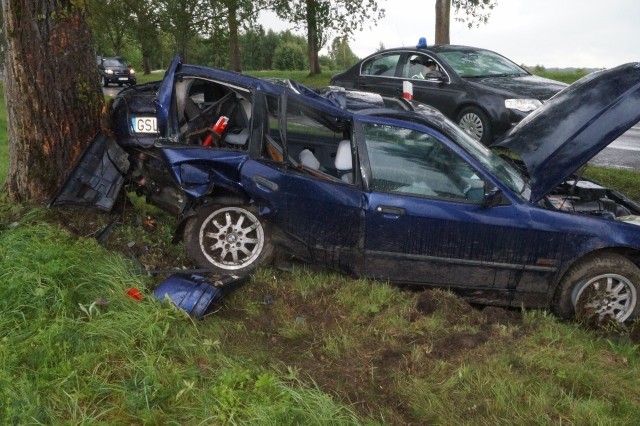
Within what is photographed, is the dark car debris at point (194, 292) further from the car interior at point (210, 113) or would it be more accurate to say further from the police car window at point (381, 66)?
the police car window at point (381, 66)

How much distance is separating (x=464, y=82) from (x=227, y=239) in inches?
217

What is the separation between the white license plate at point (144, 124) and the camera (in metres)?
5.28

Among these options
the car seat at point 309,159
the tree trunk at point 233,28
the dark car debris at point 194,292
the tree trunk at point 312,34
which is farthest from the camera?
the tree trunk at point 312,34

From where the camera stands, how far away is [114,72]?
1300 inches

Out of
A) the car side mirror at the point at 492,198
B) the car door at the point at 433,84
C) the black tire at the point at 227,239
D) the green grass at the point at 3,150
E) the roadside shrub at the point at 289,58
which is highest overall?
the roadside shrub at the point at 289,58

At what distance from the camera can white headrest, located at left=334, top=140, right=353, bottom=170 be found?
4992mm

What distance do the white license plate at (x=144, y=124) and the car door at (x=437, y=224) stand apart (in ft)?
5.84

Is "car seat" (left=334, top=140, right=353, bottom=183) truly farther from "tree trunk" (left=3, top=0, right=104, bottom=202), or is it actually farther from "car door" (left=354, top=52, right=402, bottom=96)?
"car door" (left=354, top=52, right=402, bottom=96)

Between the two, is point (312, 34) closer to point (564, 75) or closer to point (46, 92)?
point (564, 75)

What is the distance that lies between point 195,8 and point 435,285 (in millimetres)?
23813

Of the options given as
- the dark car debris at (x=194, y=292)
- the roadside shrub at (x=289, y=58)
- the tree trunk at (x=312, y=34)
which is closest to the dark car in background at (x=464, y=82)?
the dark car debris at (x=194, y=292)

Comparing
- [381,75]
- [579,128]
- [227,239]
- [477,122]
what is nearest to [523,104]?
[477,122]

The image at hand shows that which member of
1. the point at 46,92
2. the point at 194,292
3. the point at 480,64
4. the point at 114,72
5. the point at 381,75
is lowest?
the point at 194,292

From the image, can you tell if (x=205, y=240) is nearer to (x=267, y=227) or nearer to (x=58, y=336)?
(x=267, y=227)
